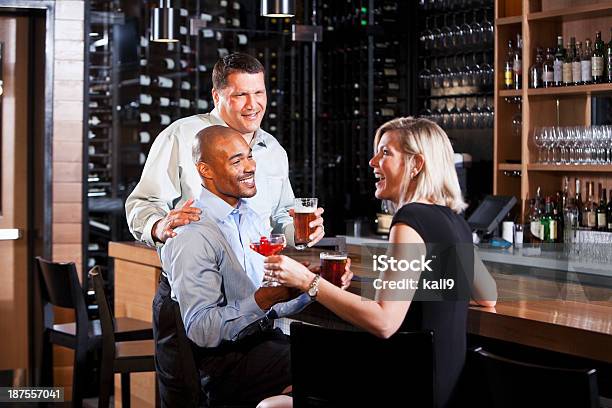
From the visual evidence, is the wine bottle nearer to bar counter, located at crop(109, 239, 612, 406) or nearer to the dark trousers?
bar counter, located at crop(109, 239, 612, 406)

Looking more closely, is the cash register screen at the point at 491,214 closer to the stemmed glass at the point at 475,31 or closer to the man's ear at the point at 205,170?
the stemmed glass at the point at 475,31

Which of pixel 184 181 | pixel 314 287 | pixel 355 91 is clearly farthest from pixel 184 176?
pixel 355 91

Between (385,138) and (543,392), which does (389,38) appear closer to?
(385,138)

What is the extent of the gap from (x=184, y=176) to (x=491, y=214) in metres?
2.89

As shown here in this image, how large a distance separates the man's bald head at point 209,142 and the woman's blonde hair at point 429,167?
0.50m

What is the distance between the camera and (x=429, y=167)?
8.49ft

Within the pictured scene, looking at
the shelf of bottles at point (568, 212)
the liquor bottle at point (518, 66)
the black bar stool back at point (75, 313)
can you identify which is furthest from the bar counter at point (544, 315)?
the liquor bottle at point (518, 66)

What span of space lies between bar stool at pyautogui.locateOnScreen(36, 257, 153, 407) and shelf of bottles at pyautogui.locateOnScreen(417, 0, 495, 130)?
343 centimetres

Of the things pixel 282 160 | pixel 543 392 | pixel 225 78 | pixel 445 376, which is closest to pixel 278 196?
pixel 282 160

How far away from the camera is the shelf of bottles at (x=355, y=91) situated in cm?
776

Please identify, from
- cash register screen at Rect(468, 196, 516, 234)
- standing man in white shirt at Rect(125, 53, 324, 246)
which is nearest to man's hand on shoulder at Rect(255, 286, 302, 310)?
standing man in white shirt at Rect(125, 53, 324, 246)

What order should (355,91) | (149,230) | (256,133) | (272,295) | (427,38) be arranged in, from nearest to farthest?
(272,295), (149,230), (256,133), (427,38), (355,91)

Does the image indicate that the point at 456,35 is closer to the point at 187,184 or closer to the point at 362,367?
the point at 187,184

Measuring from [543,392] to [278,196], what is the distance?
156cm
